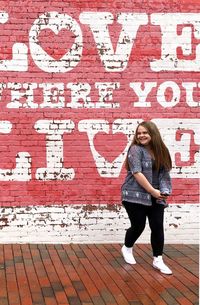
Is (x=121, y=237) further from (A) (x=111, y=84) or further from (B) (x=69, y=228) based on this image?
(A) (x=111, y=84)

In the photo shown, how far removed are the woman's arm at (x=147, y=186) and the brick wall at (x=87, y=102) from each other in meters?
1.37

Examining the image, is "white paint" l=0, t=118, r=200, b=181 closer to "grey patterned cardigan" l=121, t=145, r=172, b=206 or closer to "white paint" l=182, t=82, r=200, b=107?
"white paint" l=182, t=82, r=200, b=107

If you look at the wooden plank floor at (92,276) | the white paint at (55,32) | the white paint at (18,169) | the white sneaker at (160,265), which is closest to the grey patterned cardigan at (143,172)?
the white sneaker at (160,265)

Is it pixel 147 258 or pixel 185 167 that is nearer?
pixel 147 258

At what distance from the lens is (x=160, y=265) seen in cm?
596

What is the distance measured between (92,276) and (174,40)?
351 centimetres

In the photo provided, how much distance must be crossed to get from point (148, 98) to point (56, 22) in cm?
163

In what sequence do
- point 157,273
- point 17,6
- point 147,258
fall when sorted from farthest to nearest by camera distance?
point 17,6 → point 147,258 → point 157,273

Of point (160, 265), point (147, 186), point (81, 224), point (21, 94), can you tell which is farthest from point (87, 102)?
point (160, 265)

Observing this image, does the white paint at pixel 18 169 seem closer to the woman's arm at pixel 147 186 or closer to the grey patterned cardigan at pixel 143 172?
the grey patterned cardigan at pixel 143 172

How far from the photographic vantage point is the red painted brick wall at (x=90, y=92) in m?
7.05

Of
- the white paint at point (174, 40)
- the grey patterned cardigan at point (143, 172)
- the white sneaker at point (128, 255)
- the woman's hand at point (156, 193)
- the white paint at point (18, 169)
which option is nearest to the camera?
the woman's hand at point (156, 193)

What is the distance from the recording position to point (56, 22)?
7098 millimetres

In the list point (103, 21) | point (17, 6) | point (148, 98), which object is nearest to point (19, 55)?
point (17, 6)
